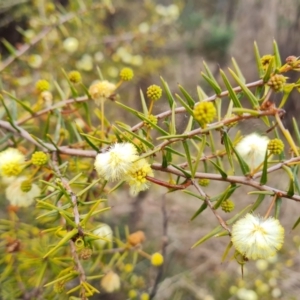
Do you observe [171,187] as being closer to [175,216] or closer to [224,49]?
[175,216]

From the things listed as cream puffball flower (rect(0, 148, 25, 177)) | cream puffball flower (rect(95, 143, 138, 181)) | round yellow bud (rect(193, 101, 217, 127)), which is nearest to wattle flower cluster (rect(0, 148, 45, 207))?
cream puffball flower (rect(0, 148, 25, 177))

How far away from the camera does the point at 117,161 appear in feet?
1.60

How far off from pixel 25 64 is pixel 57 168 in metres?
1.25

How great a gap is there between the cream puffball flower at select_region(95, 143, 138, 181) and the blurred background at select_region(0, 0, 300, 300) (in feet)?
0.49

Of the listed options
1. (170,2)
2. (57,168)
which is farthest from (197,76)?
(57,168)

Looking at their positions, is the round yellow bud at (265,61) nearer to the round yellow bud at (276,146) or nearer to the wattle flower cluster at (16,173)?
the round yellow bud at (276,146)

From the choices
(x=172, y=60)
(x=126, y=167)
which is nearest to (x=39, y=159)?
(x=126, y=167)

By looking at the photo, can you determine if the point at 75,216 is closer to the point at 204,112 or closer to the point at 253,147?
the point at 204,112

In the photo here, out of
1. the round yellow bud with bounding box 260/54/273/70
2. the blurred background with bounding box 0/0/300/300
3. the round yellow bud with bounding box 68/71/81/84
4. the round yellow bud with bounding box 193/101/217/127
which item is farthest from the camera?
the blurred background with bounding box 0/0/300/300

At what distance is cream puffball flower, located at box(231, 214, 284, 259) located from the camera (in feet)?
1.54

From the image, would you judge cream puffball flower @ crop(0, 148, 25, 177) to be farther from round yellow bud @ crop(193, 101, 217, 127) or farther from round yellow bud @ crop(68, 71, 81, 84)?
round yellow bud @ crop(193, 101, 217, 127)

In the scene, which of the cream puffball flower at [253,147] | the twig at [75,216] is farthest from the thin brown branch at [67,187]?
the cream puffball flower at [253,147]

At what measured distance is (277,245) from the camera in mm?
479

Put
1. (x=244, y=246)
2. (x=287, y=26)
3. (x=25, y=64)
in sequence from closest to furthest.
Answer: (x=244, y=246), (x=25, y=64), (x=287, y=26)
